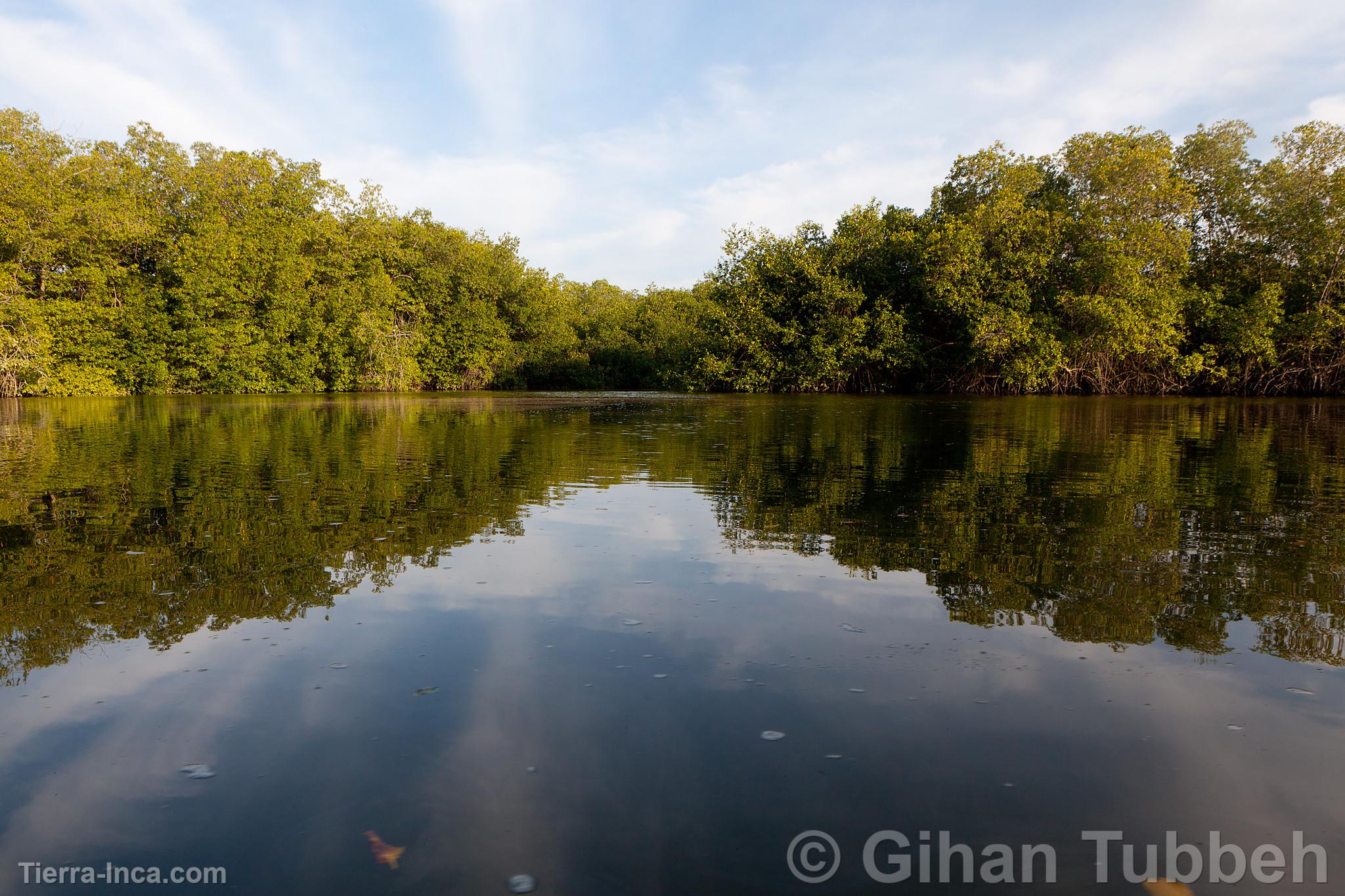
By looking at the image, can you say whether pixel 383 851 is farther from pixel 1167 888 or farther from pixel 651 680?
pixel 1167 888

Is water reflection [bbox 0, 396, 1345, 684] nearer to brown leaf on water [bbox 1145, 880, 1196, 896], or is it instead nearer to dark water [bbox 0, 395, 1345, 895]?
dark water [bbox 0, 395, 1345, 895]

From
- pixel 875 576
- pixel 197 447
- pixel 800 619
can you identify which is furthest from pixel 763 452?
pixel 197 447

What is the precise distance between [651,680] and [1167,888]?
76.8 inches

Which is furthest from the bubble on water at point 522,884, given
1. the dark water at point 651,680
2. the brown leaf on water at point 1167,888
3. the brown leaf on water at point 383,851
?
the brown leaf on water at point 1167,888

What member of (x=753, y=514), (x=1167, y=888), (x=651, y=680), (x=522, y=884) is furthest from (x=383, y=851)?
(x=753, y=514)

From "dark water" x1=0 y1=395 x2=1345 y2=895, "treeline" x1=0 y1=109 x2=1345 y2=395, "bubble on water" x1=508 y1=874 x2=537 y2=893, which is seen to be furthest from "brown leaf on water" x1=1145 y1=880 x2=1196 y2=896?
"treeline" x1=0 y1=109 x2=1345 y2=395

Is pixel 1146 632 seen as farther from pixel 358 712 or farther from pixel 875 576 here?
pixel 358 712

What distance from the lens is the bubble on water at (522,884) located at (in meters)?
1.96

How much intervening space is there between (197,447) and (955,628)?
12484 mm

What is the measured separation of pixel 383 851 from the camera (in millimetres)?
2117

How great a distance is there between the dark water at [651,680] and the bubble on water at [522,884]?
1.2 inches

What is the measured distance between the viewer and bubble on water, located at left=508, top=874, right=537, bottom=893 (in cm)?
196

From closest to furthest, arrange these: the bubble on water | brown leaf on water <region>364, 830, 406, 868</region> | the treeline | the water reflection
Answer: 1. the bubble on water
2. brown leaf on water <region>364, 830, 406, 868</region>
3. the water reflection
4. the treeline

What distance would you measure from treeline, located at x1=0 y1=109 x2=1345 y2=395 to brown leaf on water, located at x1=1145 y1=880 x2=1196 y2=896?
34.9 meters
